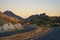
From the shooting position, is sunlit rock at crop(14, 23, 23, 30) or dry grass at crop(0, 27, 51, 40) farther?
sunlit rock at crop(14, 23, 23, 30)

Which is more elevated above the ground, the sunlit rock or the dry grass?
the sunlit rock

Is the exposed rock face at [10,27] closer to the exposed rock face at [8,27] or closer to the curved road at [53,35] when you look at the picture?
the exposed rock face at [8,27]

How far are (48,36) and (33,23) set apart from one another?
297 millimetres

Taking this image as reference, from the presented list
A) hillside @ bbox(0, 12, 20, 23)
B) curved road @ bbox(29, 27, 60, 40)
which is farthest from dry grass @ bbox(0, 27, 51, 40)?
hillside @ bbox(0, 12, 20, 23)

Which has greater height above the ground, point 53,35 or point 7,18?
point 7,18

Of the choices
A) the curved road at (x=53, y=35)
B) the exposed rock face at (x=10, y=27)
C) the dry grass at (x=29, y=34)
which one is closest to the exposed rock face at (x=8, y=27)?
the exposed rock face at (x=10, y=27)

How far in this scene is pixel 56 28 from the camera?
7.06 ft

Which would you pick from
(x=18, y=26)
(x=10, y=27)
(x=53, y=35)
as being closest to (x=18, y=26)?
(x=18, y=26)

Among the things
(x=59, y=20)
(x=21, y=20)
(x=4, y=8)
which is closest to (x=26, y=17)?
(x=21, y=20)

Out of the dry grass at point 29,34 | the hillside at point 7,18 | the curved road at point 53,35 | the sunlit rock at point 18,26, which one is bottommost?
the curved road at point 53,35

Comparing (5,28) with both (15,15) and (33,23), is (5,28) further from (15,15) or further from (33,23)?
(33,23)

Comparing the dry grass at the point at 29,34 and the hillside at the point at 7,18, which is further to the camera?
the hillside at the point at 7,18

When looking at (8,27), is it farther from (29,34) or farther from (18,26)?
(29,34)

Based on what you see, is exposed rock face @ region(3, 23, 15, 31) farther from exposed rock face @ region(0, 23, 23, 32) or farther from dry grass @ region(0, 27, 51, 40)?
dry grass @ region(0, 27, 51, 40)
